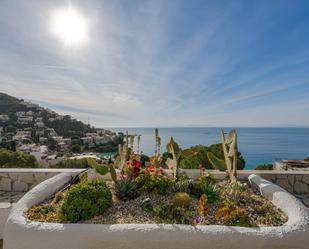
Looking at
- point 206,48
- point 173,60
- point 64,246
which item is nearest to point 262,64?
point 206,48

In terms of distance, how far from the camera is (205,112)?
563 inches

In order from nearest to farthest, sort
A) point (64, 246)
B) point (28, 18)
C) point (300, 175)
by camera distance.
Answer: point (64, 246) < point (300, 175) < point (28, 18)

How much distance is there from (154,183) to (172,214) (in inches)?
36.0

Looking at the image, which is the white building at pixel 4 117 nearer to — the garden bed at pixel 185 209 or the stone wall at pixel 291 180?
the garden bed at pixel 185 209

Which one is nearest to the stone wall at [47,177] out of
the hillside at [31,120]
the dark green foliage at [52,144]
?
the dark green foliage at [52,144]

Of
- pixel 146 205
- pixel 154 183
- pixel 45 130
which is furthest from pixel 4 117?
pixel 146 205

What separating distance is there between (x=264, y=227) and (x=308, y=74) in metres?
9.38

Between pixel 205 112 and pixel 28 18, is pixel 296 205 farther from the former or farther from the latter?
pixel 205 112

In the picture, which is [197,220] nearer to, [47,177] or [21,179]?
[47,177]

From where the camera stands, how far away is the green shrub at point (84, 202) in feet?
10.8

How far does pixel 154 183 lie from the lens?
4.22m

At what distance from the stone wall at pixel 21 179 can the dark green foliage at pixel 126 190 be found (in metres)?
1.99

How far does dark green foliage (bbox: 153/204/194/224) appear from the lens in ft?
10.8

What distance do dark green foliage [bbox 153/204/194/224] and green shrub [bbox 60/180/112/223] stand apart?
746 millimetres
